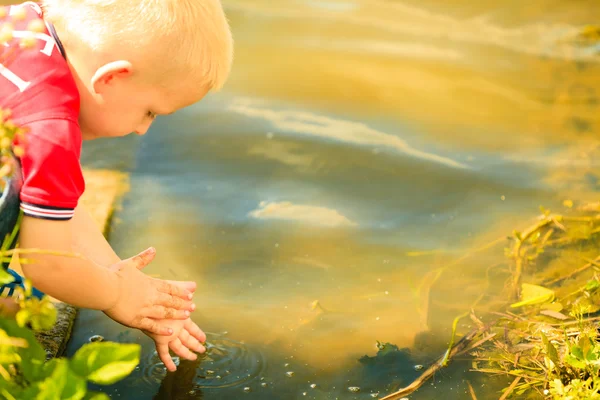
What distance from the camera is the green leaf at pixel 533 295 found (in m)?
2.40

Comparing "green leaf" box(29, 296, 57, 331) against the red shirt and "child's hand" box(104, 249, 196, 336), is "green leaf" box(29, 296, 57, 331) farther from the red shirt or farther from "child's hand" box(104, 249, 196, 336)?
"child's hand" box(104, 249, 196, 336)

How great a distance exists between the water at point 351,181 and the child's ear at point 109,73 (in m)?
0.80

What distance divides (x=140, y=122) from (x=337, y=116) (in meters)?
1.86

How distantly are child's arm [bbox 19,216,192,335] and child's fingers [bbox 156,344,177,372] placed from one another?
0.05 metres

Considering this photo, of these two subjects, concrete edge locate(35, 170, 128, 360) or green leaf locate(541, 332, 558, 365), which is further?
concrete edge locate(35, 170, 128, 360)

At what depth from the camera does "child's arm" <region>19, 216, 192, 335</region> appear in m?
1.71

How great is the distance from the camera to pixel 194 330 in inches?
85.1

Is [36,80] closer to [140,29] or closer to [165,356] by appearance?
[140,29]

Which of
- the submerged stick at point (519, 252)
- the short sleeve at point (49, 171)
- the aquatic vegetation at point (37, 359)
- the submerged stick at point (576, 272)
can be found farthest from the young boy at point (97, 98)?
the submerged stick at point (576, 272)

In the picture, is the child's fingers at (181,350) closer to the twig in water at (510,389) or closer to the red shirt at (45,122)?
the red shirt at (45,122)

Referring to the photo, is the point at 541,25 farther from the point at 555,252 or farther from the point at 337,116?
the point at 555,252

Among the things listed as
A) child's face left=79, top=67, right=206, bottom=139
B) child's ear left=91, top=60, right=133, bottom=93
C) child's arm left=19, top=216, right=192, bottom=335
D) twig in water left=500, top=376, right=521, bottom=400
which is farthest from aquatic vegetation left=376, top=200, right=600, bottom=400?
child's ear left=91, top=60, right=133, bottom=93

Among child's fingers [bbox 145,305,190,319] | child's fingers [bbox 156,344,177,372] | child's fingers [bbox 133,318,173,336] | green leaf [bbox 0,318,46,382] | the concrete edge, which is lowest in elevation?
the concrete edge

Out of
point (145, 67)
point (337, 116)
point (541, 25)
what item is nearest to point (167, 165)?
point (337, 116)
